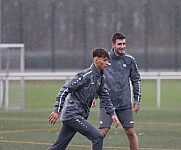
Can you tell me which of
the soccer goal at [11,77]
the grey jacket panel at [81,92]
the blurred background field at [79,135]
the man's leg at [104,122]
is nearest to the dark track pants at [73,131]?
the grey jacket panel at [81,92]

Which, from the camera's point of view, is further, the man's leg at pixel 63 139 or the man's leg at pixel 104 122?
the man's leg at pixel 104 122

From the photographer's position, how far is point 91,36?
3162 centimetres

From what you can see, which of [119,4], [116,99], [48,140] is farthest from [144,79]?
[116,99]

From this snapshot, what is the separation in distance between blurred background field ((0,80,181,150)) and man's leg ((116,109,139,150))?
5.29 feet

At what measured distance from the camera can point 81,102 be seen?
13.4 metres

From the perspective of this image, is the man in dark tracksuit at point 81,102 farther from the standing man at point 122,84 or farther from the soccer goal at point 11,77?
the soccer goal at point 11,77

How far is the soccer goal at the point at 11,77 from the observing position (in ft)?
97.8

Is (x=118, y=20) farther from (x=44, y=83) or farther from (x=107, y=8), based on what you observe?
(x=44, y=83)

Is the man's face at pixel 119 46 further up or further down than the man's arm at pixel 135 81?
further up

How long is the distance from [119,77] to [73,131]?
2199 millimetres

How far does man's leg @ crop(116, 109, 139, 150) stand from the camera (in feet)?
50.1

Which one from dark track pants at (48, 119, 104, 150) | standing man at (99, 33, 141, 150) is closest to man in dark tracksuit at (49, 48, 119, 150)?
dark track pants at (48, 119, 104, 150)

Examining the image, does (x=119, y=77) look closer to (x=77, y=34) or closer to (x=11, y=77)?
(x=11, y=77)

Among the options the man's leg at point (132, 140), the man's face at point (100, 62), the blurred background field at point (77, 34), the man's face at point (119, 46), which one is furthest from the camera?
the blurred background field at point (77, 34)
